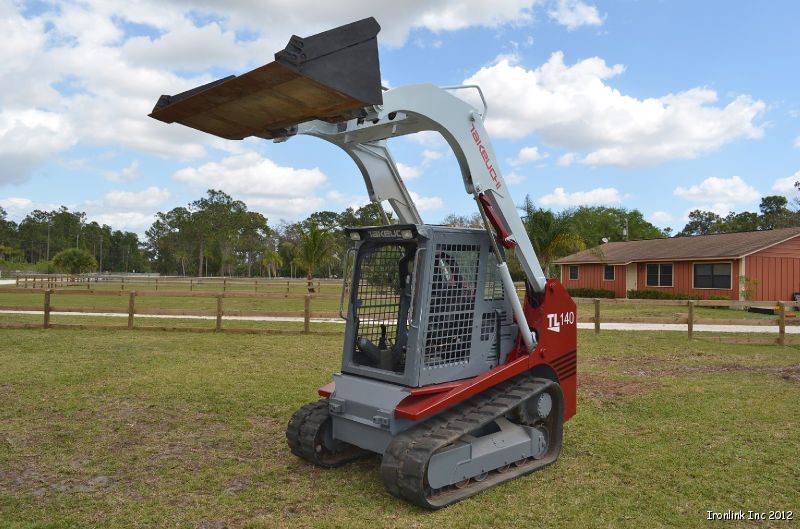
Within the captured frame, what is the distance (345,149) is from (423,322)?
1.81 meters

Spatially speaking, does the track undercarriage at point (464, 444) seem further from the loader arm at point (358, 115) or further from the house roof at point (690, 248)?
the house roof at point (690, 248)

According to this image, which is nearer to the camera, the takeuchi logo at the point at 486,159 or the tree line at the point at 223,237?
the takeuchi logo at the point at 486,159

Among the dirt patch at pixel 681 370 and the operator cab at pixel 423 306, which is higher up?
the operator cab at pixel 423 306

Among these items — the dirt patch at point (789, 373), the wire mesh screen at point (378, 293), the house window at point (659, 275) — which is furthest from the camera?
the house window at point (659, 275)

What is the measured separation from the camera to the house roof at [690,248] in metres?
25.8

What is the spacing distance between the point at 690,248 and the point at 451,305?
91.0 ft

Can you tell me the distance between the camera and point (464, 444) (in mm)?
4809

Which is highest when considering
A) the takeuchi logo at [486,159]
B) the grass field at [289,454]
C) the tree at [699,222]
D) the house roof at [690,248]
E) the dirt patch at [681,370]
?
the tree at [699,222]

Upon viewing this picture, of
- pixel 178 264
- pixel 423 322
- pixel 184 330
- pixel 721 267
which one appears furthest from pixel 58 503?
pixel 178 264

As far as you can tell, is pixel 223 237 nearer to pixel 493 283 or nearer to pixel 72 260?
pixel 72 260

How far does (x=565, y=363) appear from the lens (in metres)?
5.93

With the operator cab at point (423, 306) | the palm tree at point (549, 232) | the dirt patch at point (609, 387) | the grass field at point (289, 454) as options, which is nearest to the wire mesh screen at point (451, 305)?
the operator cab at point (423, 306)

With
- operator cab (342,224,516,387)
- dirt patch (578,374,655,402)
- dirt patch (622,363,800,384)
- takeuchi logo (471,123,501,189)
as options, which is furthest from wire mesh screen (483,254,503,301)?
dirt patch (622,363,800,384)

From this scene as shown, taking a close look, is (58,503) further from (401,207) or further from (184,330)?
(184,330)
